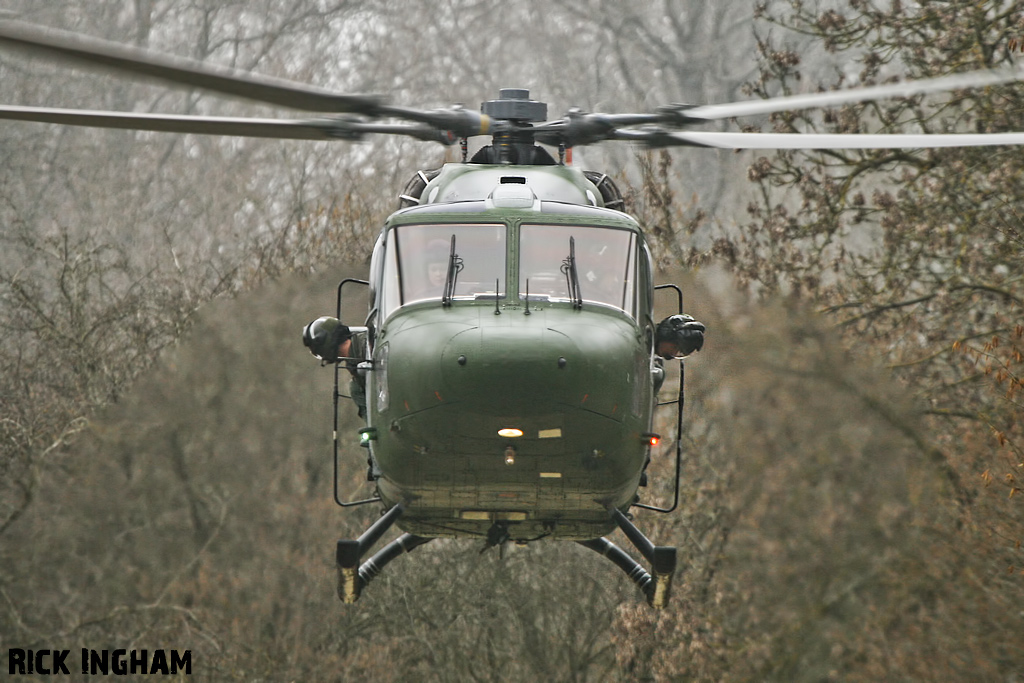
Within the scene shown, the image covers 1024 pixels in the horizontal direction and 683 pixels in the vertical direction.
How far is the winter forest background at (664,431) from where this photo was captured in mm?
15250

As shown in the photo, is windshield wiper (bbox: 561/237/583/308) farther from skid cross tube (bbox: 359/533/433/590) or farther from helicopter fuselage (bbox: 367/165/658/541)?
skid cross tube (bbox: 359/533/433/590)

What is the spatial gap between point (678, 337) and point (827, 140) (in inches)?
78.5

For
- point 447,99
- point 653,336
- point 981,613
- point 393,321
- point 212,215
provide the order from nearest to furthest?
point 393,321
point 653,336
point 981,613
point 212,215
point 447,99

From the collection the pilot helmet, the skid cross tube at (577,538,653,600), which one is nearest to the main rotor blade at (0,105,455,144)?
the pilot helmet

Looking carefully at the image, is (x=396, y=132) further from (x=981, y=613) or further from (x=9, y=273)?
(x=9, y=273)

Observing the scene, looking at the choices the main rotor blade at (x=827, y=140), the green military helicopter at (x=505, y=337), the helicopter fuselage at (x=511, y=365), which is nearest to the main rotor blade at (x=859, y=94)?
the green military helicopter at (x=505, y=337)

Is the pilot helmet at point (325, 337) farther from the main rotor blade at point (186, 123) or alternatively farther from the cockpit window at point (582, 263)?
the cockpit window at point (582, 263)

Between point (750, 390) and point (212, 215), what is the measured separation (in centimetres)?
1336

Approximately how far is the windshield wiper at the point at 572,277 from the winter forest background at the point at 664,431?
13.9ft

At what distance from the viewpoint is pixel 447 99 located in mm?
32719

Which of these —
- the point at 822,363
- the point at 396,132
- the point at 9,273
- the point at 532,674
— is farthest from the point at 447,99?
the point at 396,132

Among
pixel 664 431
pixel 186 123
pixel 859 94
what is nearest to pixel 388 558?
pixel 186 123

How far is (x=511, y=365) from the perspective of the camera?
31.3 ft

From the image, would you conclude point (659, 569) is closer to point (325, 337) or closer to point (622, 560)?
point (622, 560)
